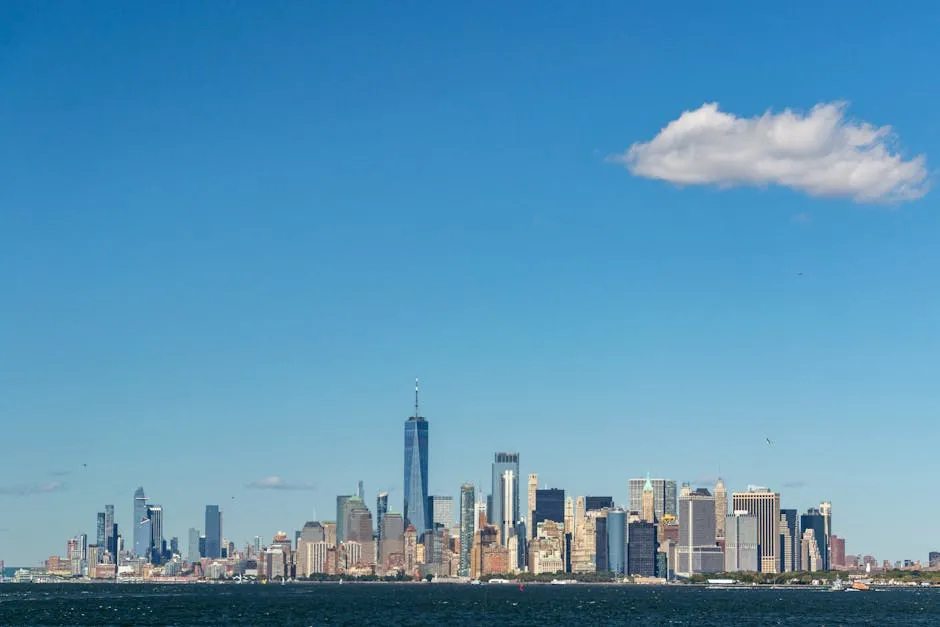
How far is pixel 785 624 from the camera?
198 m

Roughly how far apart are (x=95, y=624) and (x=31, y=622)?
954cm

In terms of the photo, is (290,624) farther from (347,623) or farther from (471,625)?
(471,625)

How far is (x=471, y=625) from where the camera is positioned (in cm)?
19388

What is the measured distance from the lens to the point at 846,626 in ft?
636

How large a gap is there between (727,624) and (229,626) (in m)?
66.7

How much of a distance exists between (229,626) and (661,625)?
186 ft

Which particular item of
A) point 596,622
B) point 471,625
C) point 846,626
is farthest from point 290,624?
point 846,626

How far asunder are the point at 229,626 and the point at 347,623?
1710 centimetres

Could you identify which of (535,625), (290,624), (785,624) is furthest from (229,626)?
(785,624)

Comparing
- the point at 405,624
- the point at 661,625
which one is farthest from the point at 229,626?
the point at 661,625

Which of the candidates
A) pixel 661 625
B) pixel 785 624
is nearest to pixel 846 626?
pixel 785 624

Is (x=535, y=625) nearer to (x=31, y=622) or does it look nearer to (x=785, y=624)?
(x=785, y=624)

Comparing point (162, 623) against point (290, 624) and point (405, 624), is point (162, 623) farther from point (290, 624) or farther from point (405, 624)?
point (405, 624)

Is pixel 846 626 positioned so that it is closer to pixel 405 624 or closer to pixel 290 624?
pixel 405 624
